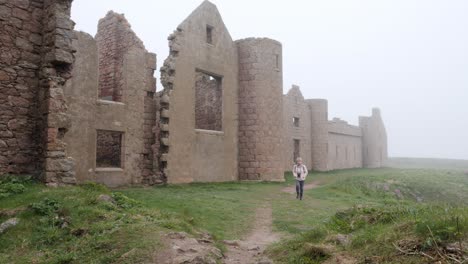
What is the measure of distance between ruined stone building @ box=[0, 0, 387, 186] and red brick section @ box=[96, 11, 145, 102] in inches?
2.0

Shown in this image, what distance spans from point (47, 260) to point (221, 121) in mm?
15078

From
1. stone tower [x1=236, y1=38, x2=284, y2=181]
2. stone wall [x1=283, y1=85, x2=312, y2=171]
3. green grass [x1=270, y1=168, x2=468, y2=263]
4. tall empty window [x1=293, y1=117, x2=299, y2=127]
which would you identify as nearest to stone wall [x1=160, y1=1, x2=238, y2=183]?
stone tower [x1=236, y1=38, x2=284, y2=181]

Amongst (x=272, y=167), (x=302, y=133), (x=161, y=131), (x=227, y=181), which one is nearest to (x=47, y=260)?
(x=161, y=131)

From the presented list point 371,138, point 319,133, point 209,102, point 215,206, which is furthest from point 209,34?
point 371,138

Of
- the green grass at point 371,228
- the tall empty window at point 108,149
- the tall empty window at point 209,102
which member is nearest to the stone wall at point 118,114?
the tall empty window at point 108,149

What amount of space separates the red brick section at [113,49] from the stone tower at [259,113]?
6.23 meters

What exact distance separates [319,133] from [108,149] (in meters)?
19.6

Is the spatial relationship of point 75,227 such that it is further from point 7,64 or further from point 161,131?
point 161,131

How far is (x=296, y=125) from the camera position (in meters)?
31.0

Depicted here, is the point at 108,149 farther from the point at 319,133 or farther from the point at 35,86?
the point at 319,133

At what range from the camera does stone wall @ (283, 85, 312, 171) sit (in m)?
29.1

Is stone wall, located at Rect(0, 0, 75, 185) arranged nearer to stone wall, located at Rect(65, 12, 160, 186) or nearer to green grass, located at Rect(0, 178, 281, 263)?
green grass, located at Rect(0, 178, 281, 263)

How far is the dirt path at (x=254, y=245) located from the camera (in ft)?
21.7

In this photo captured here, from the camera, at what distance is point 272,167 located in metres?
21.2
